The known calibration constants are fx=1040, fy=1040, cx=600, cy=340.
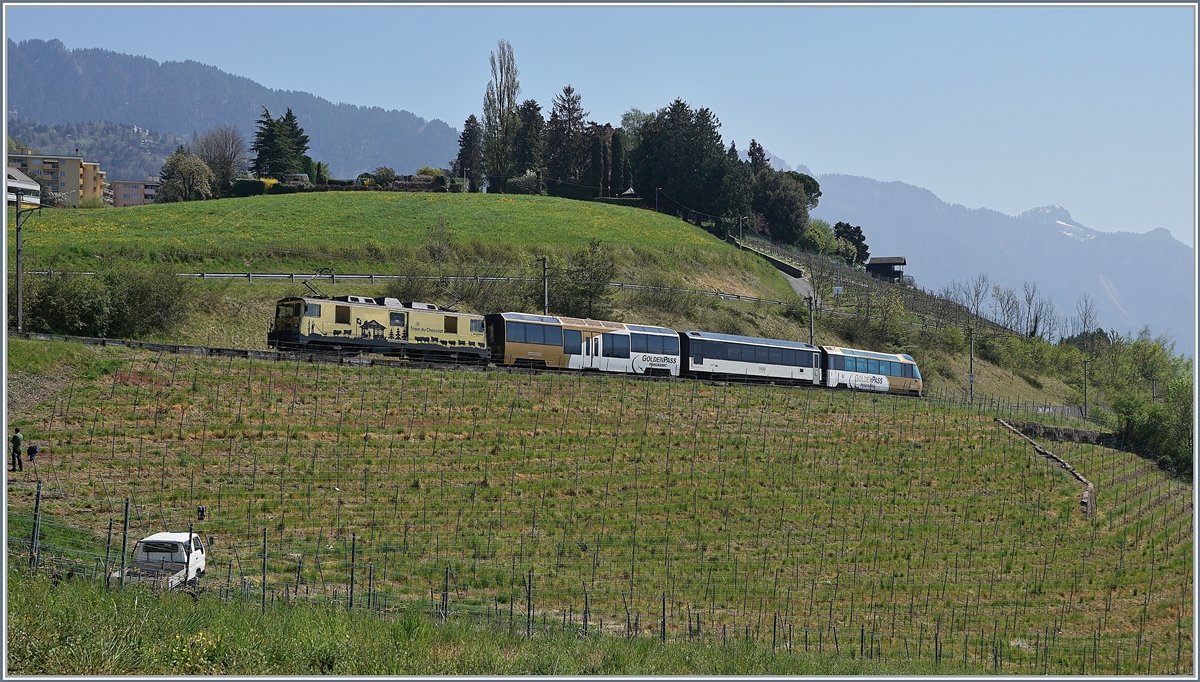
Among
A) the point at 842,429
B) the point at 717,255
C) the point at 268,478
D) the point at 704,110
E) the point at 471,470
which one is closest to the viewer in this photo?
the point at 268,478

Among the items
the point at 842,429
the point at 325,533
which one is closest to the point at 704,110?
the point at 842,429

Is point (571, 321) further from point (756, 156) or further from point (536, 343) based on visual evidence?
point (756, 156)

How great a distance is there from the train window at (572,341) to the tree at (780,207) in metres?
79.6

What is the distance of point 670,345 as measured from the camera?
2239 inches

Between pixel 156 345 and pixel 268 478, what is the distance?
39.9 feet

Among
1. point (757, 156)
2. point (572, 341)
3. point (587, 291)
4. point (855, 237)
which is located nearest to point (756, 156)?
point (757, 156)

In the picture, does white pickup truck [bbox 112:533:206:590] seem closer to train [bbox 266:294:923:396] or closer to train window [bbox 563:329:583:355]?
train [bbox 266:294:923:396]

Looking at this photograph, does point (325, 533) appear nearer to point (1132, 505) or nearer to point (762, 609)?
point (762, 609)

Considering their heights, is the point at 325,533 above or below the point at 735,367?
below

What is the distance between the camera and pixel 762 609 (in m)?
29.3

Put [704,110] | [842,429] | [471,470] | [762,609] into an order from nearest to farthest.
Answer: [762,609]
[471,470]
[842,429]
[704,110]

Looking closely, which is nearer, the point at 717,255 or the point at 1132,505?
the point at 1132,505

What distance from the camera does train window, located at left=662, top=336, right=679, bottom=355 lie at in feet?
186

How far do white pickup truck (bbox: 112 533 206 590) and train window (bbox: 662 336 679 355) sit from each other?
34.6 meters
